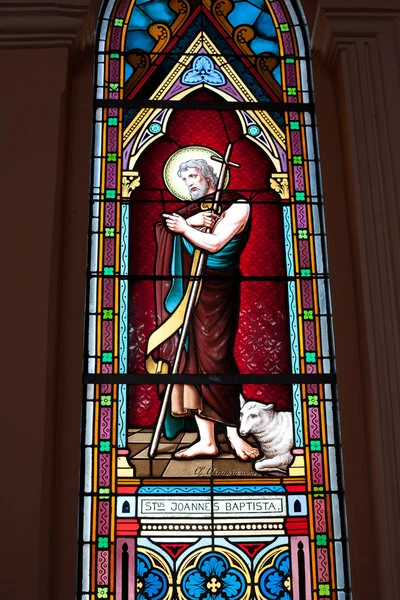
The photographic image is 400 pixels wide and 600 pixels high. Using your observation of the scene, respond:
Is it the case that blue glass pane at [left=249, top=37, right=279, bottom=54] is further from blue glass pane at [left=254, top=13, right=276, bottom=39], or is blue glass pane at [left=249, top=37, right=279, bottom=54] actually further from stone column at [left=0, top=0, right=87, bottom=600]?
stone column at [left=0, top=0, right=87, bottom=600]

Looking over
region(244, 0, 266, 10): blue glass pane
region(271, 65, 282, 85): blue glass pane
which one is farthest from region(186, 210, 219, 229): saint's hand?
region(244, 0, 266, 10): blue glass pane

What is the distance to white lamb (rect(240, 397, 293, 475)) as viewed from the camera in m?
4.75

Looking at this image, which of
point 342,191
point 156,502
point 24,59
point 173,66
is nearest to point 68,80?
point 24,59

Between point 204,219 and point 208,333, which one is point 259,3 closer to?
point 204,219

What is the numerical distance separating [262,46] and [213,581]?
2946 millimetres

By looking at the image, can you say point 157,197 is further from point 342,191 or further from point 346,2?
point 346,2

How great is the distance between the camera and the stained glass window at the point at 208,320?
15.0 feet

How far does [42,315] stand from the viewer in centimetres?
475

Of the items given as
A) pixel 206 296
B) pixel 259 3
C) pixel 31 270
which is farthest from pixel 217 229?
pixel 259 3

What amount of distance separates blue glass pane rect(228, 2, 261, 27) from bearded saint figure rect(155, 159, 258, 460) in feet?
3.27

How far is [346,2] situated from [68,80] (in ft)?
5.00

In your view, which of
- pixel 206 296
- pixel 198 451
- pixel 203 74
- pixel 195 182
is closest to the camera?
pixel 198 451

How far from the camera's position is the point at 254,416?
4.84m

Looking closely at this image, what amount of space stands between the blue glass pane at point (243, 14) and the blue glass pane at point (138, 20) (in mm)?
468
